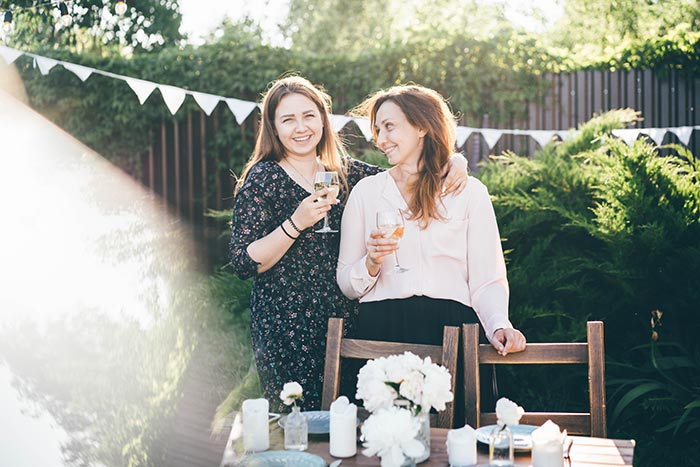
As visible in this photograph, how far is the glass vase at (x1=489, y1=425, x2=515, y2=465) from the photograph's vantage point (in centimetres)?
194

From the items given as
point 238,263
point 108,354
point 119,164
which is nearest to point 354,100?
point 119,164

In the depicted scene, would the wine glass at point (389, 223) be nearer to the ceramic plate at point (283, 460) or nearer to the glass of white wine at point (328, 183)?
the glass of white wine at point (328, 183)

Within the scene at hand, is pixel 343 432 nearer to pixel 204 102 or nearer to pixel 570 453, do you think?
pixel 570 453

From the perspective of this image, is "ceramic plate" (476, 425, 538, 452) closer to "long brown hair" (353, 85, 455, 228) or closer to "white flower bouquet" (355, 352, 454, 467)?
"white flower bouquet" (355, 352, 454, 467)

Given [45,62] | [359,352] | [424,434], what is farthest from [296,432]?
[45,62]

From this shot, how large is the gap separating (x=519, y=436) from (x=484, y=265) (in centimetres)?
74

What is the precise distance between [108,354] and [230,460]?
301 cm

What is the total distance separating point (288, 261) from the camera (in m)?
2.92

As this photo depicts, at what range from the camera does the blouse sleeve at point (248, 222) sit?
2.87 m

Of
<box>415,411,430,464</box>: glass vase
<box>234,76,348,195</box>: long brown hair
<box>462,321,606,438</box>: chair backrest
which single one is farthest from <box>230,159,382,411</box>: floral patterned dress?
<box>415,411,430,464</box>: glass vase

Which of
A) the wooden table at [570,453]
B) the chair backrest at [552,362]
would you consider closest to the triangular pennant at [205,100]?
the chair backrest at [552,362]

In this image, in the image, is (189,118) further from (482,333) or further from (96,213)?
(482,333)

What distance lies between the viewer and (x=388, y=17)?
22859 mm

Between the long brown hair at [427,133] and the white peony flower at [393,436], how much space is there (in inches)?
43.5
